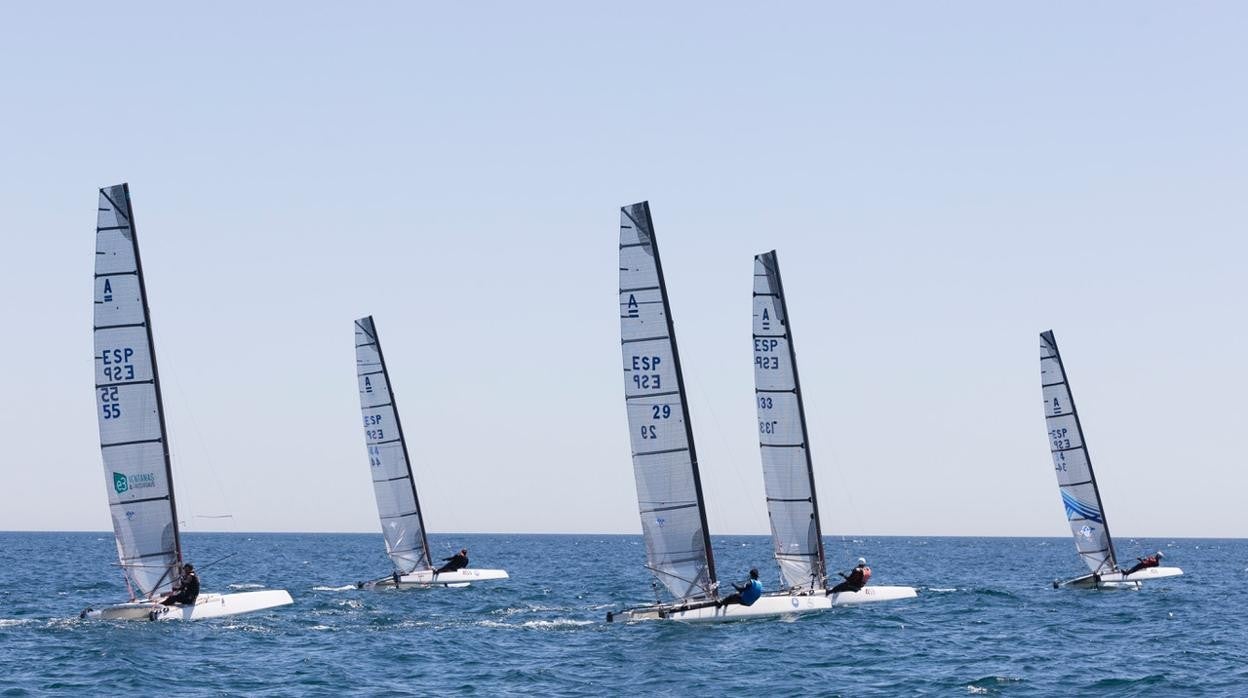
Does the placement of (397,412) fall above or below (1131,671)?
above

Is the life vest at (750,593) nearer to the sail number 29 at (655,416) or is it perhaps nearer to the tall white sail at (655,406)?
the tall white sail at (655,406)

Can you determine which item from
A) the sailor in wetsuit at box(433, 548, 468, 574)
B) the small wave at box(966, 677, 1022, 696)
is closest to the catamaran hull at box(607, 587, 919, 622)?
the small wave at box(966, 677, 1022, 696)

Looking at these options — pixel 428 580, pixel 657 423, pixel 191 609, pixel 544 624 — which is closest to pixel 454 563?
pixel 428 580

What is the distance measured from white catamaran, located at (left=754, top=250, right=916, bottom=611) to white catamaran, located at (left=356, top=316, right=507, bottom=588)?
1948 cm

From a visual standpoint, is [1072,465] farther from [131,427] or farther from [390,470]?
[131,427]

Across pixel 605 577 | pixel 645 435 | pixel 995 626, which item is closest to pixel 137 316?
pixel 645 435

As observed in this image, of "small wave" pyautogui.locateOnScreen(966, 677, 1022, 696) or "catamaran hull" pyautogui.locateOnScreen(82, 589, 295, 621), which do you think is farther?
"catamaran hull" pyautogui.locateOnScreen(82, 589, 295, 621)

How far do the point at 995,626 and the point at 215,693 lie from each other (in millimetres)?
23102

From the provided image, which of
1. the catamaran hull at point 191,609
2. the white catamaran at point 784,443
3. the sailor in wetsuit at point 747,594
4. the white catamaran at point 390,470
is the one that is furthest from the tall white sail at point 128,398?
the white catamaran at point 390,470

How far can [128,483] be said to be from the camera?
1513 inches

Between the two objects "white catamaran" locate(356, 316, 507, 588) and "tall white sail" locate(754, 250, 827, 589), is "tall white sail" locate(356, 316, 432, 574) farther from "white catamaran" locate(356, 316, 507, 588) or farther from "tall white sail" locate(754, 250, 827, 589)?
"tall white sail" locate(754, 250, 827, 589)

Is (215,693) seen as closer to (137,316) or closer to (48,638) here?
(48,638)

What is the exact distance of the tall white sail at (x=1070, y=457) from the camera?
5534cm

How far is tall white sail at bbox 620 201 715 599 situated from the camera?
121 ft
